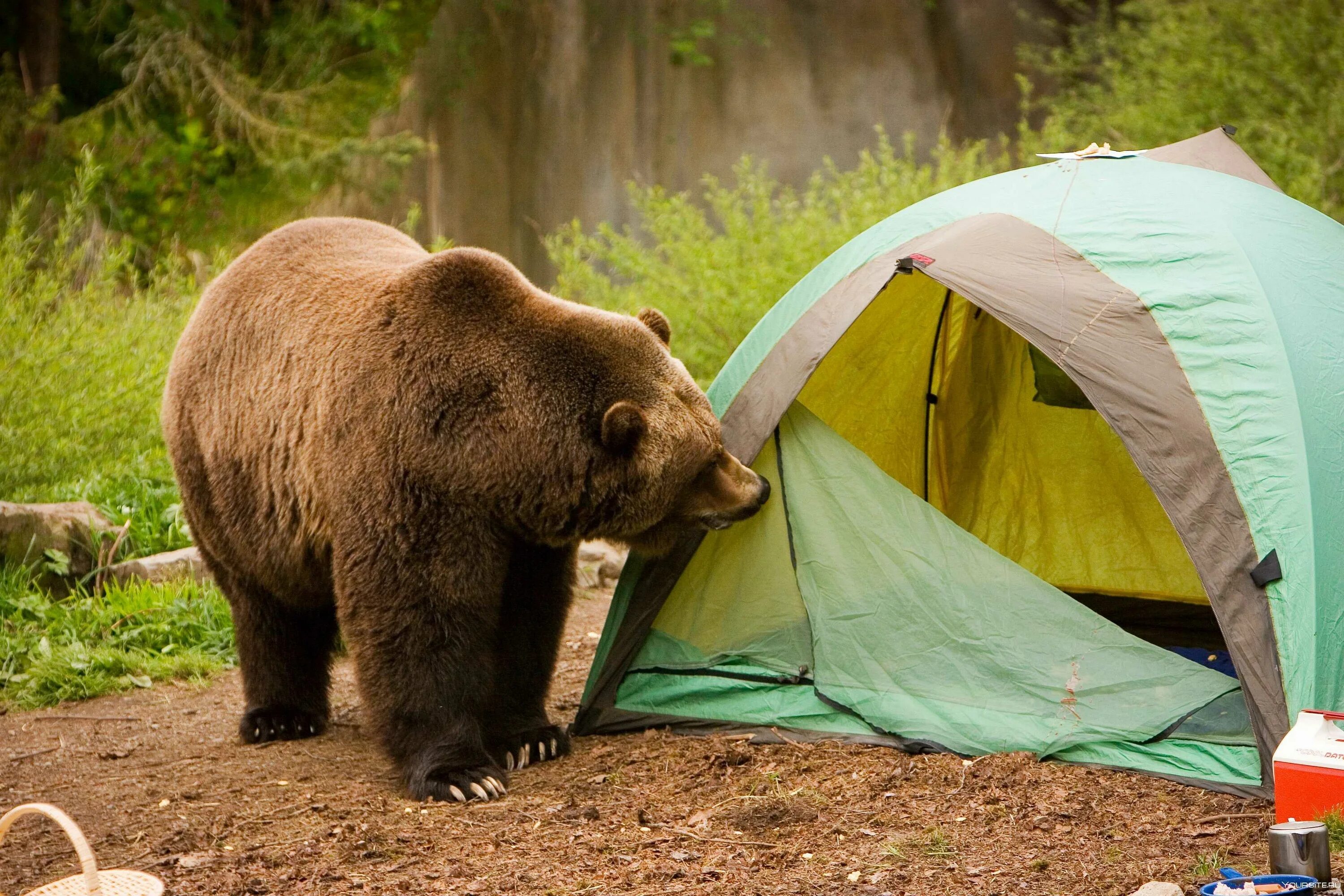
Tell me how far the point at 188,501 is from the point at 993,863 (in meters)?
3.33

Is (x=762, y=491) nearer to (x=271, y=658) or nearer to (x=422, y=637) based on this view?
(x=422, y=637)

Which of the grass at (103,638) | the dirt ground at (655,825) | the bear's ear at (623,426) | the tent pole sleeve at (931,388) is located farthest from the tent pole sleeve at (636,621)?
→ the grass at (103,638)

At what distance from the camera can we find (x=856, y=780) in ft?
13.3

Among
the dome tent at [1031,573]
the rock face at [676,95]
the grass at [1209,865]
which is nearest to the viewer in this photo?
the grass at [1209,865]

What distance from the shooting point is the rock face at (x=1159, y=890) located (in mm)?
2969

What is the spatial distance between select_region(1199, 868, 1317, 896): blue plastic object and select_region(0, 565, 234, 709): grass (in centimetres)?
476

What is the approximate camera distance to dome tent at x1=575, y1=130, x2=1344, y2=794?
12.6 feet

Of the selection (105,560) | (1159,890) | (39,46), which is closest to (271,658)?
(105,560)

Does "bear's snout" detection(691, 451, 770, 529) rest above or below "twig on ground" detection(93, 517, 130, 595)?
above

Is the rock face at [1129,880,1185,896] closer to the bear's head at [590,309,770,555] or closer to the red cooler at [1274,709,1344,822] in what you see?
the red cooler at [1274,709,1344,822]

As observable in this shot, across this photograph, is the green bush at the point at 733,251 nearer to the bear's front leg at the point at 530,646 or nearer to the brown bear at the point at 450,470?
the brown bear at the point at 450,470

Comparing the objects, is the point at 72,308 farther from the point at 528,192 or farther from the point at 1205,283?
the point at 528,192

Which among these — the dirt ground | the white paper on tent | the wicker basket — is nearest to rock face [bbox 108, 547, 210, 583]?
the dirt ground

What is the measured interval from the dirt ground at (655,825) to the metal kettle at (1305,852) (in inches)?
8.2
